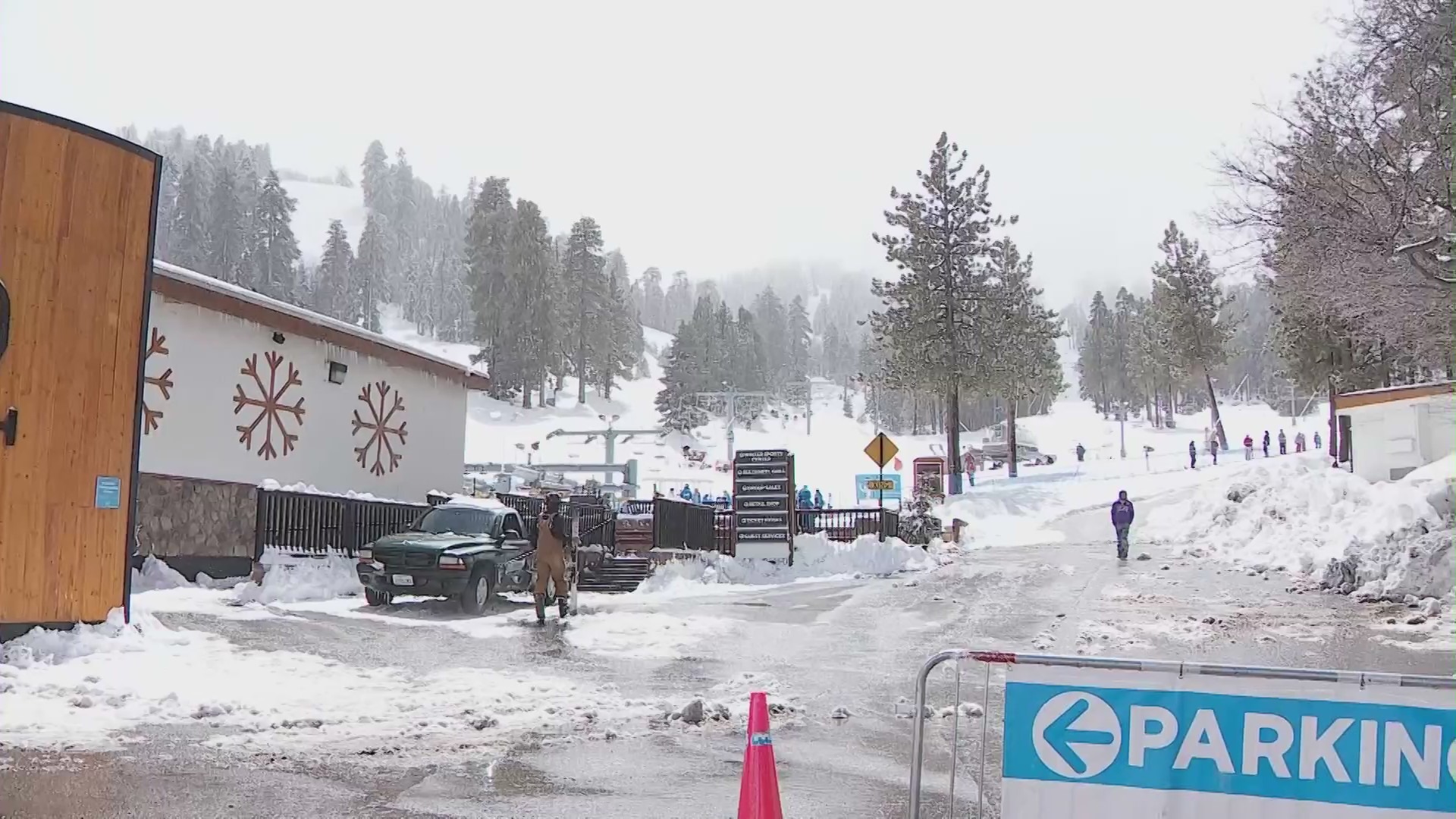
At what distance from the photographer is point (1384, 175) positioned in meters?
13.8

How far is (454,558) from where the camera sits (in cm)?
1494

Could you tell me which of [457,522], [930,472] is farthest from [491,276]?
[457,522]

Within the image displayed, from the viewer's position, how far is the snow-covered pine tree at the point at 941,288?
46.4 metres

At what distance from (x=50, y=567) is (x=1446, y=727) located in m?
11.0

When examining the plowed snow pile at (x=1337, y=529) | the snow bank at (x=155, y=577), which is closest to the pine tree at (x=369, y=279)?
the plowed snow pile at (x=1337, y=529)

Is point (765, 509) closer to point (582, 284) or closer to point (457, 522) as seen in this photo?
point (457, 522)

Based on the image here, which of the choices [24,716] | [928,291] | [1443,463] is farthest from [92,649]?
[928,291]

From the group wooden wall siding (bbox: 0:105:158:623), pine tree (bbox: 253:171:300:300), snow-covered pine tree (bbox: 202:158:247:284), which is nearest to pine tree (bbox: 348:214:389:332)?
snow-covered pine tree (bbox: 202:158:247:284)

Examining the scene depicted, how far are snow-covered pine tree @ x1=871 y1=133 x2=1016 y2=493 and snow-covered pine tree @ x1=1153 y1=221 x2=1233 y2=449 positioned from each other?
21351 millimetres

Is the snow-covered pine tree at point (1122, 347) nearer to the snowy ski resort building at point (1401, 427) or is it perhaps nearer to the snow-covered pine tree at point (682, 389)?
the snow-covered pine tree at point (682, 389)

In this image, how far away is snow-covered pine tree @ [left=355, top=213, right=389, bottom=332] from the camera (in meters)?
121

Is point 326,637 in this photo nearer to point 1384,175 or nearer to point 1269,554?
point 1384,175

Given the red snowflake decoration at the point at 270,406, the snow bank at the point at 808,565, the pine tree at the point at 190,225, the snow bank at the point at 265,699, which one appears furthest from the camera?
the pine tree at the point at 190,225

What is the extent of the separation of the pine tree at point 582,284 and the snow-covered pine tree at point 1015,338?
3865 centimetres
